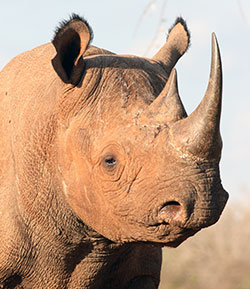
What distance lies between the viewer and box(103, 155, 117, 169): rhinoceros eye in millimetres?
6083

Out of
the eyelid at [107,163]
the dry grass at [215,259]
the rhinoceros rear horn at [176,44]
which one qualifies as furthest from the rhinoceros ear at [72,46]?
the dry grass at [215,259]

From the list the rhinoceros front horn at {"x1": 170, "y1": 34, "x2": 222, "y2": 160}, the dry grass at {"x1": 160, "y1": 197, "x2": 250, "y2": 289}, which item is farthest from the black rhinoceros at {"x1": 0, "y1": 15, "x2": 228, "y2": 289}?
the dry grass at {"x1": 160, "y1": 197, "x2": 250, "y2": 289}

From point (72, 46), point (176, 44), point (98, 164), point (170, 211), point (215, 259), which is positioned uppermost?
point (72, 46)

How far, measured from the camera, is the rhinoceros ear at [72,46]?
251 inches

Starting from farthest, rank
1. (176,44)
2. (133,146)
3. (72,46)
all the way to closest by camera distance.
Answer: (176,44) → (72,46) → (133,146)

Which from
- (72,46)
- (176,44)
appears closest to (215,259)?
(176,44)

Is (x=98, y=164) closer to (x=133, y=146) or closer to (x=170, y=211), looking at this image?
(x=133, y=146)

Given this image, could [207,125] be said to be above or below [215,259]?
above

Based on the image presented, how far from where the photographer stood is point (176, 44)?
7.58 meters

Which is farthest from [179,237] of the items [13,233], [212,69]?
[13,233]

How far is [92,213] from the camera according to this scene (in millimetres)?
6344

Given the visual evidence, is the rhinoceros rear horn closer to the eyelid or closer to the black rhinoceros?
the black rhinoceros

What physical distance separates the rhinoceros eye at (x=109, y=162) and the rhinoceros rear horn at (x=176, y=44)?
1.52m

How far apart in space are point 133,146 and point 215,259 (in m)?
10.8
